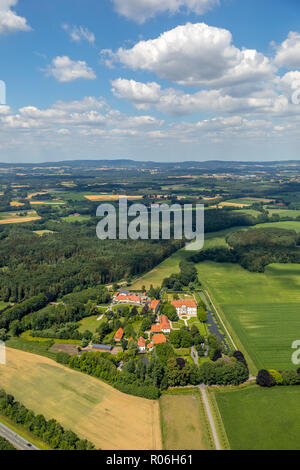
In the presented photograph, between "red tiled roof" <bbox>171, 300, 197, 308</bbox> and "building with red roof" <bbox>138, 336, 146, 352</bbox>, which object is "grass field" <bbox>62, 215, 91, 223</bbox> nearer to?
"red tiled roof" <bbox>171, 300, 197, 308</bbox>

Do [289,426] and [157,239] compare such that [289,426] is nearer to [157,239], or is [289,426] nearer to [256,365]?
[256,365]

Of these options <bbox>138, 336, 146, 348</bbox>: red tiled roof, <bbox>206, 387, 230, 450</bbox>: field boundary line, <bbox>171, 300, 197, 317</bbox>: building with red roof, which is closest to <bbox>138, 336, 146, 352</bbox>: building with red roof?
<bbox>138, 336, 146, 348</bbox>: red tiled roof

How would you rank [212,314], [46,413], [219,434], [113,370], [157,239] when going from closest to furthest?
[219,434]
[46,413]
[113,370]
[212,314]
[157,239]

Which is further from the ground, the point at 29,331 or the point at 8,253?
the point at 8,253

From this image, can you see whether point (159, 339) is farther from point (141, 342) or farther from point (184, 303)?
point (184, 303)

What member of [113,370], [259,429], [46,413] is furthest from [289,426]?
[46,413]
